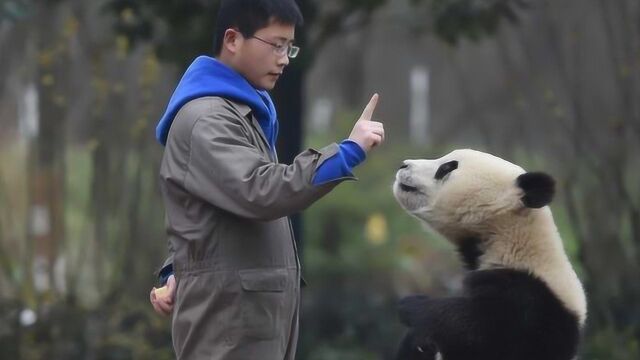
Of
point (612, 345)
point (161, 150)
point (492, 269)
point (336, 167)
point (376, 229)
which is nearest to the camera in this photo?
point (336, 167)

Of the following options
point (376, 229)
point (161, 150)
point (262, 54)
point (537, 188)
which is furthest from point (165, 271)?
point (376, 229)

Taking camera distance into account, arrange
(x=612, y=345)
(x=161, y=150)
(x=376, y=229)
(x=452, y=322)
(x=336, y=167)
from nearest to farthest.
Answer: (x=336, y=167) < (x=452, y=322) < (x=612, y=345) < (x=161, y=150) < (x=376, y=229)

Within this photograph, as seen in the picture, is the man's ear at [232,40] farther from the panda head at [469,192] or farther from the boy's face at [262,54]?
the panda head at [469,192]

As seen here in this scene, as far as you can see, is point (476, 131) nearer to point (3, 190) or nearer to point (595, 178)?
point (595, 178)

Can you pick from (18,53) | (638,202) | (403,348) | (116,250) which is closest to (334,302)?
(116,250)

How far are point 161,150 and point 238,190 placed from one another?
4.71 metres

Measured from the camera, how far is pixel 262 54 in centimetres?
362

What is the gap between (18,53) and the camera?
26.4 feet

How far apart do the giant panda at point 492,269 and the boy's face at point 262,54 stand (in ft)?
1.69

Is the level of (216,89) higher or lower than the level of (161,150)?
higher

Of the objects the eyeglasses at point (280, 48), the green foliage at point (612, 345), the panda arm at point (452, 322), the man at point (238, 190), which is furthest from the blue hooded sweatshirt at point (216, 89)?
the green foliage at point (612, 345)

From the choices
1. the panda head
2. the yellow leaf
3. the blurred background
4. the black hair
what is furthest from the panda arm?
the yellow leaf

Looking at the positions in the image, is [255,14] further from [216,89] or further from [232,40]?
[216,89]

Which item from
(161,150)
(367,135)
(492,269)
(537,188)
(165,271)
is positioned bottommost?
(161,150)
